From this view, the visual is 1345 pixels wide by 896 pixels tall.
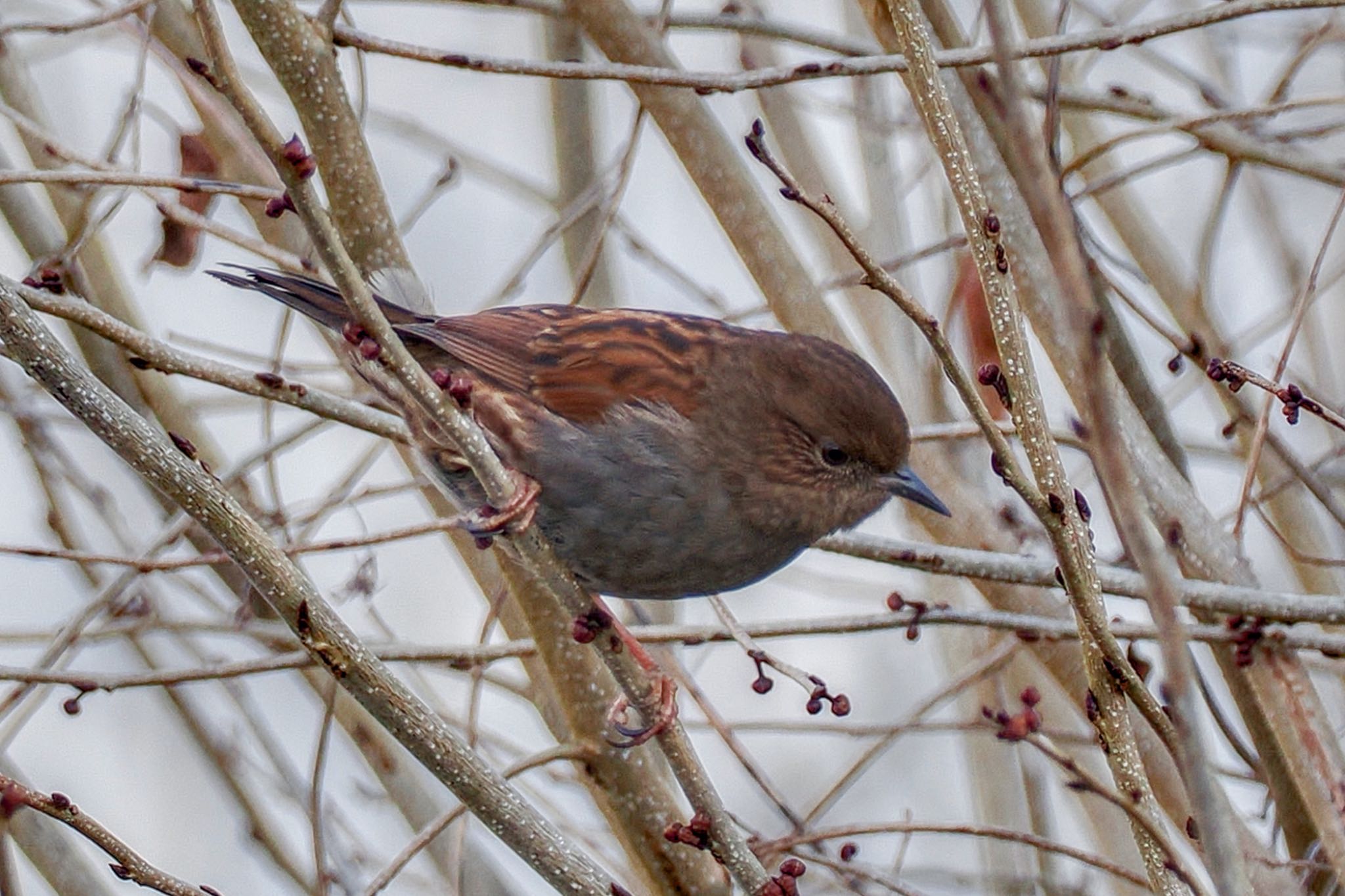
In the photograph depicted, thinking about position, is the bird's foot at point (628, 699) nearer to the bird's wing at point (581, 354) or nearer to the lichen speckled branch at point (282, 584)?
the lichen speckled branch at point (282, 584)

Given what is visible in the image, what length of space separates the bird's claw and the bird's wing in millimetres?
707

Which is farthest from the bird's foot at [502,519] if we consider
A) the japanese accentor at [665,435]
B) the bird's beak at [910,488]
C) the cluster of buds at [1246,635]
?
the cluster of buds at [1246,635]

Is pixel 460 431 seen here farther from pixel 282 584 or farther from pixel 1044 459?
pixel 1044 459

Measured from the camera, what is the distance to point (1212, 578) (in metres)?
3.86

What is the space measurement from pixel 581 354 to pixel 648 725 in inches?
44.9

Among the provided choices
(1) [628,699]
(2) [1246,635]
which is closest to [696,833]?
(1) [628,699]

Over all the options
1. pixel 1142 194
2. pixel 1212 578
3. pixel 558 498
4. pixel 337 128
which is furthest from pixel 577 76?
pixel 1142 194

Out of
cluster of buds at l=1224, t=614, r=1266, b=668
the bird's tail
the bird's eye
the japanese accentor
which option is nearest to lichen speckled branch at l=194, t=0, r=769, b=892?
the bird's tail

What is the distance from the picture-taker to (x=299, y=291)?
377 centimetres

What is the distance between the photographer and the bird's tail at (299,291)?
373cm

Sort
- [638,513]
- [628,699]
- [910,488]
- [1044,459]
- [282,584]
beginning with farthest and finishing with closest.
Result: [910,488], [638,513], [628,699], [282,584], [1044,459]

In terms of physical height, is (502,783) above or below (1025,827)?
below

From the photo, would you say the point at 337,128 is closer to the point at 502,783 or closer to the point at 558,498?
the point at 558,498

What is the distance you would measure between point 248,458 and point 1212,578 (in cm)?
257
